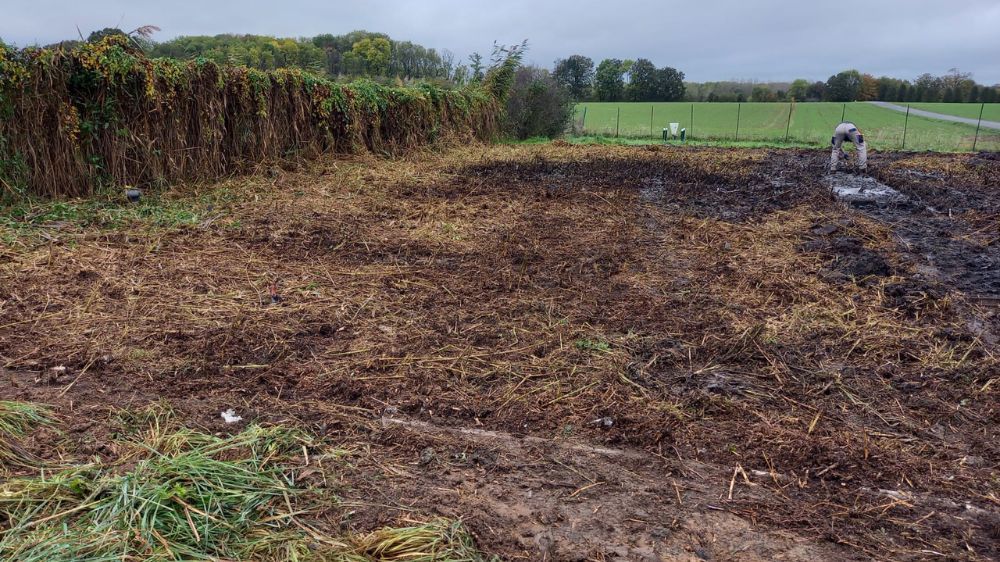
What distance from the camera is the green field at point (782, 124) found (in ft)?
60.6

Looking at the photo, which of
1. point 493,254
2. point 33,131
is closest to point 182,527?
point 493,254

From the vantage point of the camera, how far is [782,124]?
27.9 meters

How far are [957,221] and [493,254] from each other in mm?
5529

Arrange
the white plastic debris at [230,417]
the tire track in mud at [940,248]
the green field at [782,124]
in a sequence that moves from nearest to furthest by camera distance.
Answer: the white plastic debris at [230,417], the tire track in mud at [940,248], the green field at [782,124]

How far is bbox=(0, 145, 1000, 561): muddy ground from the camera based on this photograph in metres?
A: 2.19

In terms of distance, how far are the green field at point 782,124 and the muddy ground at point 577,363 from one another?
1437 centimetres

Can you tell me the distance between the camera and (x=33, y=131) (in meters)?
6.59

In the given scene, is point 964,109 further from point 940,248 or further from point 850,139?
point 940,248

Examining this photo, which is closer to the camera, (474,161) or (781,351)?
(781,351)

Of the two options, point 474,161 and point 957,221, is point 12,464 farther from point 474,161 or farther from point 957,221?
point 474,161

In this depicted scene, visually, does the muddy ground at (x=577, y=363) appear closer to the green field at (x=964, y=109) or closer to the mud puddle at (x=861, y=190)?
the mud puddle at (x=861, y=190)

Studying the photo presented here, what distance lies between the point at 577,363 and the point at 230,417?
1.81 meters

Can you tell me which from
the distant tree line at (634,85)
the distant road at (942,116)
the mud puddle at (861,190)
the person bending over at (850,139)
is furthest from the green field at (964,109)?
the mud puddle at (861,190)

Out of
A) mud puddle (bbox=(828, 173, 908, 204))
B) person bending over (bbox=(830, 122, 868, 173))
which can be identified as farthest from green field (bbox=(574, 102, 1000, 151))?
mud puddle (bbox=(828, 173, 908, 204))
